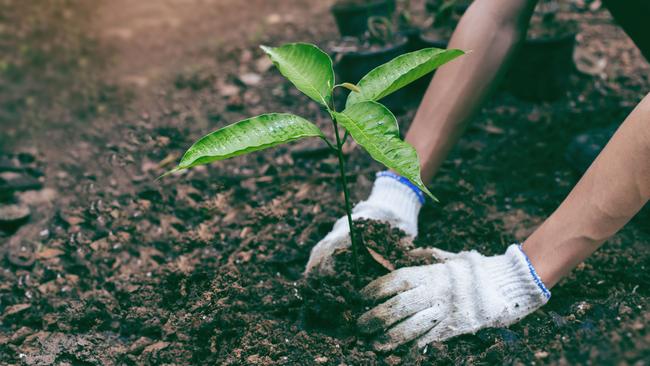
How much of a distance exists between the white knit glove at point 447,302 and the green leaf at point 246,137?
50cm

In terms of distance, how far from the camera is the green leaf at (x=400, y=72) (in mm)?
1106

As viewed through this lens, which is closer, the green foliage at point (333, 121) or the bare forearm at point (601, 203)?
the green foliage at point (333, 121)

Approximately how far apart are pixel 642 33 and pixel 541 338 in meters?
0.94

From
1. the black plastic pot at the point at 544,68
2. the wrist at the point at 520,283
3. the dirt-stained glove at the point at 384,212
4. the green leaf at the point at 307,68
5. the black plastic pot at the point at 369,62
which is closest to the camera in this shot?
the green leaf at the point at 307,68

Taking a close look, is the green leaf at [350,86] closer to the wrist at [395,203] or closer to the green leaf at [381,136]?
the green leaf at [381,136]

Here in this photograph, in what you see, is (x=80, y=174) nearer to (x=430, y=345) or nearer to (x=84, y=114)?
(x=84, y=114)

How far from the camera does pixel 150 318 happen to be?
1.58 metres

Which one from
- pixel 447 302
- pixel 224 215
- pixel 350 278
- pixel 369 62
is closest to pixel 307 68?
pixel 350 278

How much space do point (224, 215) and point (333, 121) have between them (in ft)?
3.45

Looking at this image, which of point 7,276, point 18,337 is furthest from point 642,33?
point 7,276

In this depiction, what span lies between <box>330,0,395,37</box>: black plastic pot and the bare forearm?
71.8 inches

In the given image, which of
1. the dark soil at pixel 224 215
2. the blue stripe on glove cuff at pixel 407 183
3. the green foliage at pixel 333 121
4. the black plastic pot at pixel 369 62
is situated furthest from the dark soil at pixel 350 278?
the black plastic pot at pixel 369 62

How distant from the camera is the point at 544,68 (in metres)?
2.49

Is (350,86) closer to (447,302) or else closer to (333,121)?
(333,121)
